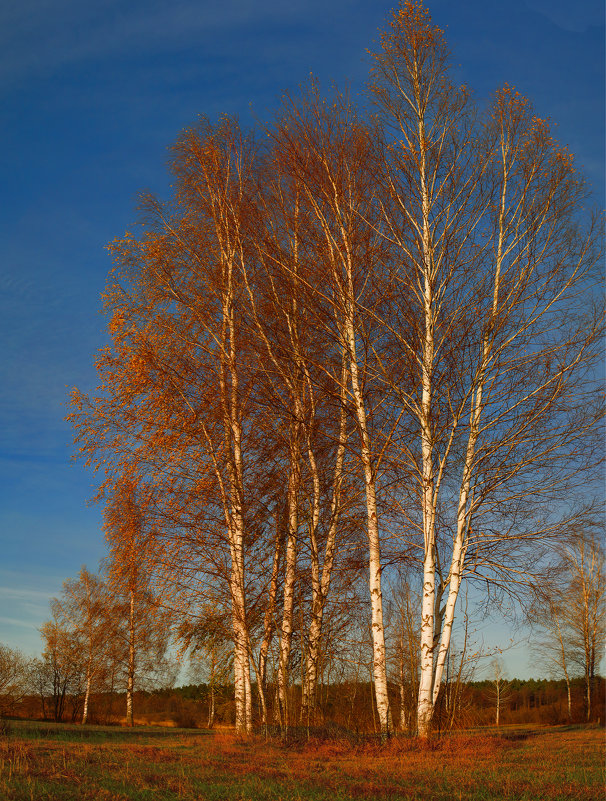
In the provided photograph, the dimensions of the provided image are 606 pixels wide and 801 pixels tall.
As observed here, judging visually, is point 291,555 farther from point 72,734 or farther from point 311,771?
point 72,734

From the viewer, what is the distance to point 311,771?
7.52 metres

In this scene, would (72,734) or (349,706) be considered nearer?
(349,706)

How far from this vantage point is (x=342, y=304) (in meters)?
11.5

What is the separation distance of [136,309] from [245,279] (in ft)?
8.51

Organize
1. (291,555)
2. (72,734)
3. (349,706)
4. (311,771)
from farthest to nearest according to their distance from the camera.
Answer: (72,734) → (291,555) → (349,706) → (311,771)

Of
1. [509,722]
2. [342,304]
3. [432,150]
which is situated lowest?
[509,722]

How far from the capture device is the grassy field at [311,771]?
5.85 meters

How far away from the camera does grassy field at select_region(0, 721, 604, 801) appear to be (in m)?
5.85

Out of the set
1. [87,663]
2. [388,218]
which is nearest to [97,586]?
[87,663]

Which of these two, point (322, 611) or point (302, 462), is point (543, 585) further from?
point (302, 462)

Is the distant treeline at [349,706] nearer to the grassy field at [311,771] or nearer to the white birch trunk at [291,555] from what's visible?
the white birch trunk at [291,555]

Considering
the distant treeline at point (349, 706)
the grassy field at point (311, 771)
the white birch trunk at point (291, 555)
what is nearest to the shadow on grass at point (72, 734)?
the distant treeline at point (349, 706)

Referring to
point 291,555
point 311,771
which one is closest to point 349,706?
point 291,555

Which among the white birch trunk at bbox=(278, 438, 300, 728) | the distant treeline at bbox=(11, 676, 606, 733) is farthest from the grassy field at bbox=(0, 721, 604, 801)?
the white birch trunk at bbox=(278, 438, 300, 728)
